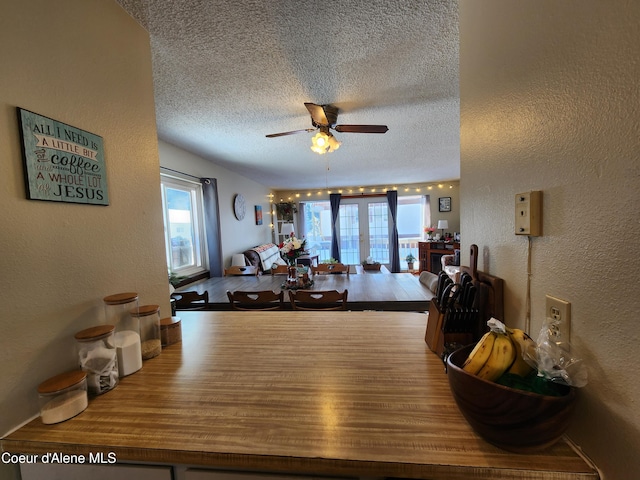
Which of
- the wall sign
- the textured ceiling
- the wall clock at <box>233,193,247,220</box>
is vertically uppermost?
the textured ceiling

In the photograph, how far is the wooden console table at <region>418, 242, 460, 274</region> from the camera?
19.7 feet

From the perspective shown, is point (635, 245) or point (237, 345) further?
point (237, 345)

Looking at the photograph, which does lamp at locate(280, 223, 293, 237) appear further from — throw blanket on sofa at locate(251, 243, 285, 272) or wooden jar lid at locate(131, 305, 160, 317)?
wooden jar lid at locate(131, 305, 160, 317)

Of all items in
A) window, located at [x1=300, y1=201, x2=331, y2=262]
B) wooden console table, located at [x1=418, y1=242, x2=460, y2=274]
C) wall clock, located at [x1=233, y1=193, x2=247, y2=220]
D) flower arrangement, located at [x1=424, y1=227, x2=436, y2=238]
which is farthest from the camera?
window, located at [x1=300, y1=201, x2=331, y2=262]

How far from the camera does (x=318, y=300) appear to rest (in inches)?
70.2

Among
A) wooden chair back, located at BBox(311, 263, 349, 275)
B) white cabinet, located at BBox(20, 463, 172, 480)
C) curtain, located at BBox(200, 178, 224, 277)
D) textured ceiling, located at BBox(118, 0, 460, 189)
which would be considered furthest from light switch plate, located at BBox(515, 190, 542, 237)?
curtain, located at BBox(200, 178, 224, 277)

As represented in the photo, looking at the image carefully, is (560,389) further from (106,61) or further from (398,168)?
(398,168)

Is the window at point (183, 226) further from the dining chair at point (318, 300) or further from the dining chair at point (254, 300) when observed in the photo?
the dining chair at point (318, 300)

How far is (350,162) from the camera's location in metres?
4.19

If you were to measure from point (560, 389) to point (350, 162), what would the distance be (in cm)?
403

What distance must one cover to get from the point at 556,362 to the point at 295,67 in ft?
6.12

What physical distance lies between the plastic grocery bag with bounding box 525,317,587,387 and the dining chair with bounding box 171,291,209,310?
1.96m

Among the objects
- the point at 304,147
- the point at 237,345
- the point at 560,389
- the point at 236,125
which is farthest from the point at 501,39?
the point at 304,147

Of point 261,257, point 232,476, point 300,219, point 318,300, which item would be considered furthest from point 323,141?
point 300,219
